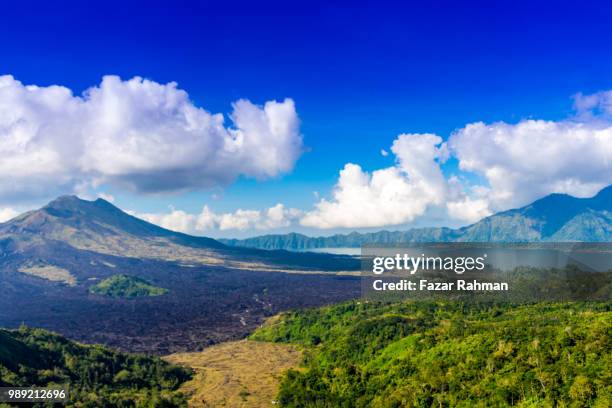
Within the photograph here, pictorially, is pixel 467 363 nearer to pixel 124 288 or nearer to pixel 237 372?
pixel 237 372

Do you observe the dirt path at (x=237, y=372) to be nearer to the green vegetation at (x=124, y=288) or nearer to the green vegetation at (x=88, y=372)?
the green vegetation at (x=88, y=372)

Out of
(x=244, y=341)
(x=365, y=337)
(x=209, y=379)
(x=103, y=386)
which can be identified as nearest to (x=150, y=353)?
(x=244, y=341)

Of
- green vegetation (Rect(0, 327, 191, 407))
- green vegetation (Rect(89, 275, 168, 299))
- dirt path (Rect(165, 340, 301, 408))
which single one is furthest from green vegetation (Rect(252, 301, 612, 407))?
green vegetation (Rect(89, 275, 168, 299))

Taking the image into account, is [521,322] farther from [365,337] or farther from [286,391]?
[286,391]

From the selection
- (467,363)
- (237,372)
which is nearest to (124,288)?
(237,372)

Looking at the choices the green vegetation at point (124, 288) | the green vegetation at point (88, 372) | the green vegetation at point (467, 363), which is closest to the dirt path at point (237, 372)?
the green vegetation at point (88, 372)
